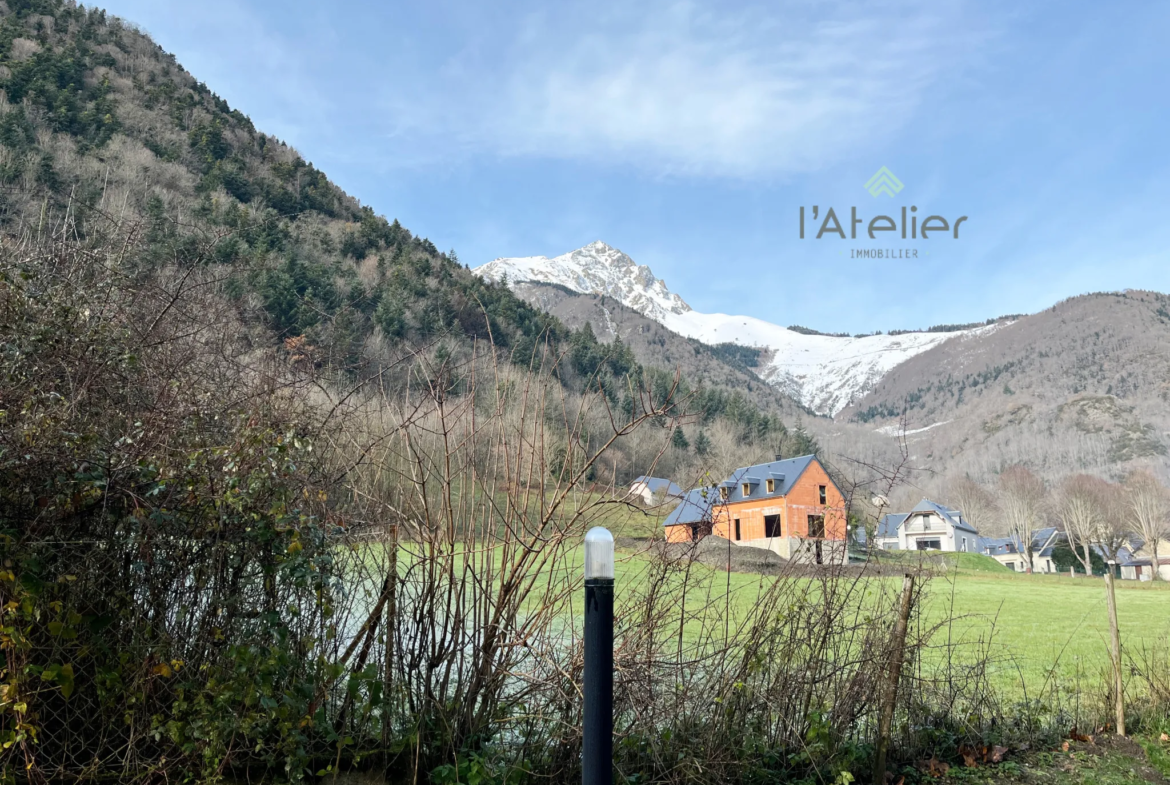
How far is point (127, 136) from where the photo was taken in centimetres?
4675

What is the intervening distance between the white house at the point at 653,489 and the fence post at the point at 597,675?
145 centimetres

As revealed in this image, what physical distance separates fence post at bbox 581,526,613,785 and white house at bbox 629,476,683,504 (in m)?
1.45

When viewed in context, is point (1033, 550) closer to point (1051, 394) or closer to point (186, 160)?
point (186, 160)

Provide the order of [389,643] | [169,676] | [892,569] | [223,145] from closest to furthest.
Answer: [169,676], [389,643], [892,569], [223,145]

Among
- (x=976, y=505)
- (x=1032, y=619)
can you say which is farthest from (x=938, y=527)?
(x=1032, y=619)

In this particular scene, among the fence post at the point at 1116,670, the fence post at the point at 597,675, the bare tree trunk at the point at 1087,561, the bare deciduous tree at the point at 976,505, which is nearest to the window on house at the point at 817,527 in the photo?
the fence post at the point at 1116,670

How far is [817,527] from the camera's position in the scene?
4.17m

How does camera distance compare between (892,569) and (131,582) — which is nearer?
(131,582)

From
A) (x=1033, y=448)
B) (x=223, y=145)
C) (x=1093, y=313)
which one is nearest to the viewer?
(x=223, y=145)

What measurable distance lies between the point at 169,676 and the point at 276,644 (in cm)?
36

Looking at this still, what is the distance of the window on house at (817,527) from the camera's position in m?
4.12

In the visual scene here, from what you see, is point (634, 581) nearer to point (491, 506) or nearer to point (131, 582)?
point (491, 506)

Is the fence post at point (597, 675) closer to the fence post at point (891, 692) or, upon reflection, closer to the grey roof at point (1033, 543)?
the fence post at point (891, 692)

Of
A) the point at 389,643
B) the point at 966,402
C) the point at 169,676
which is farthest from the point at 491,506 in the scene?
the point at 966,402
